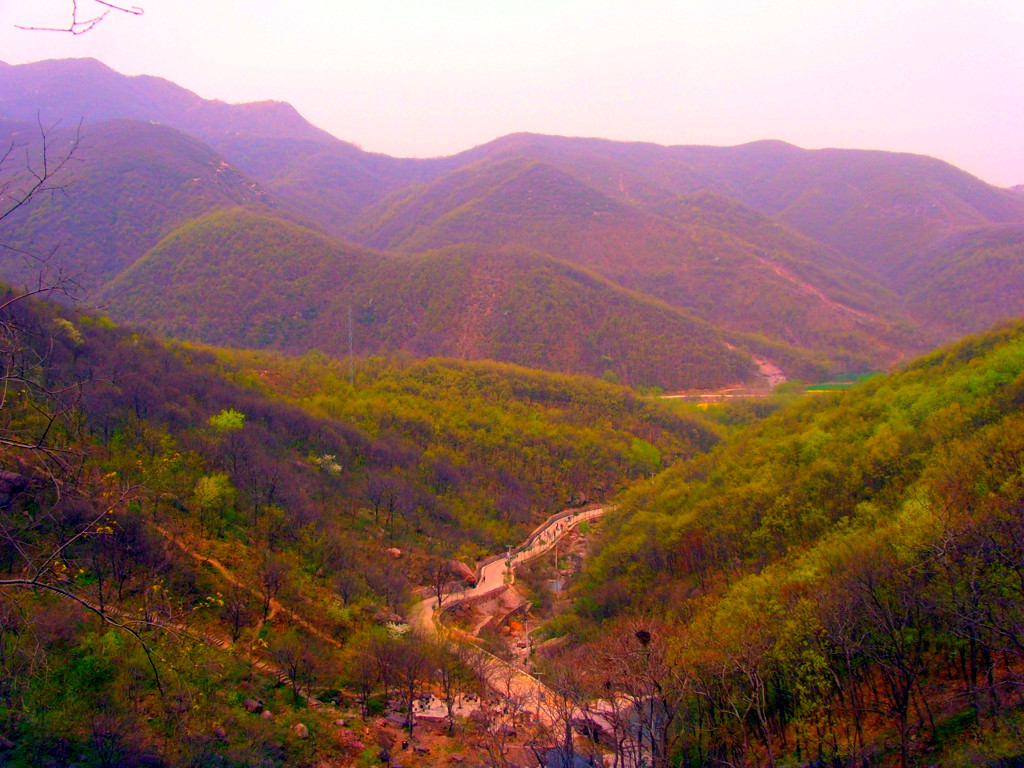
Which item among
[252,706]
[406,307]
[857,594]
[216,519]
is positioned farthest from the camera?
[406,307]

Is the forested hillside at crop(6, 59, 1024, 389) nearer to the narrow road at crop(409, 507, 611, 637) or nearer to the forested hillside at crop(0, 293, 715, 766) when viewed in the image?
the forested hillside at crop(0, 293, 715, 766)

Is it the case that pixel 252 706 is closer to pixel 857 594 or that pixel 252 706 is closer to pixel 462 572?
pixel 857 594

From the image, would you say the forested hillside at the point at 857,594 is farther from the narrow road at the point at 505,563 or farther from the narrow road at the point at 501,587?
the narrow road at the point at 505,563

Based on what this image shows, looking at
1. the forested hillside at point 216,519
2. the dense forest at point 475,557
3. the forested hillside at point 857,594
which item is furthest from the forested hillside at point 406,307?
the forested hillside at point 857,594

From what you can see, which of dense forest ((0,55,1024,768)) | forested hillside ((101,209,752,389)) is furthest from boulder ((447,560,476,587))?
forested hillside ((101,209,752,389))

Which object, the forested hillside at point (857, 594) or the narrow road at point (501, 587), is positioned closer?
the forested hillside at point (857, 594)

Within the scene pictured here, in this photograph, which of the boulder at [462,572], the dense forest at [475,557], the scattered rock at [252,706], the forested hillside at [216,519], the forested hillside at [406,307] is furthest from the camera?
the forested hillside at [406,307]

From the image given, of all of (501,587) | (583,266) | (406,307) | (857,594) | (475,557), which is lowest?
(475,557)

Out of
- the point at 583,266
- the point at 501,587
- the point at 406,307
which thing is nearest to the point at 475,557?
the point at 501,587

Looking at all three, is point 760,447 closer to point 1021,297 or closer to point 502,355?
point 502,355

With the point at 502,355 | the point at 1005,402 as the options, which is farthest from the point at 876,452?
the point at 502,355
